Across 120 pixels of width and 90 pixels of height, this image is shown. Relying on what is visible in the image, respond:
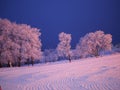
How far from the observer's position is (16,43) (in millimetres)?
41781

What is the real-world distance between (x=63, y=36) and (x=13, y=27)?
16201 mm

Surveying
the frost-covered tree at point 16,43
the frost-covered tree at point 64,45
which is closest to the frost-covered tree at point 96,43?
the frost-covered tree at point 64,45

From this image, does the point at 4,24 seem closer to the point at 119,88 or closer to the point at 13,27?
the point at 13,27

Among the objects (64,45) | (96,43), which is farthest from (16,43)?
(96,43)

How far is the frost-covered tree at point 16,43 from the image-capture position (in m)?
40.2

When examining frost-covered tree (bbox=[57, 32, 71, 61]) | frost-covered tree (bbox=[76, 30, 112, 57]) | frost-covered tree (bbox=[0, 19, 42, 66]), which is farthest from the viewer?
frost-covered tree (bbox=[76, 30, 112, 57])

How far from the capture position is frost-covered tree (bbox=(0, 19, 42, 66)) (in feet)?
132

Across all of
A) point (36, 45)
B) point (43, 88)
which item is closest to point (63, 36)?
point (36, 45)

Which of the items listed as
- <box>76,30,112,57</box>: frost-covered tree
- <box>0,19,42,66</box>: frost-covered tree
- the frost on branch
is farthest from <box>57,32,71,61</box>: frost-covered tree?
<box>0,19,42,66</box>: frost-covered tree

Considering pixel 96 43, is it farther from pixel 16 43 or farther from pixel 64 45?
pixel 16 43

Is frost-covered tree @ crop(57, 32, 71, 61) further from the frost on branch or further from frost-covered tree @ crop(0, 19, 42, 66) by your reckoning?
frost-covered tree @ crop(0, 19, 42, 66)

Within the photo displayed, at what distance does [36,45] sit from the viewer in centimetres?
4519

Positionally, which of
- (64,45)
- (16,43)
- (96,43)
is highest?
(96,43)

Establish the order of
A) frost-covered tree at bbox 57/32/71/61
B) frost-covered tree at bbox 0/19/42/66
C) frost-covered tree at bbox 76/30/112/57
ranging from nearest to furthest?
1. frost-covered tree at bbox 0/19/42/66
2. frost-covered tree at bbox 57/32/71/61
3. frost-covered tree at bbox 76/30/112/57
